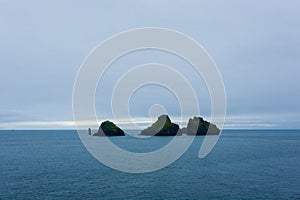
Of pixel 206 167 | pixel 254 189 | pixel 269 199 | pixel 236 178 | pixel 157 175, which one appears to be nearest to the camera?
pixel 269 199

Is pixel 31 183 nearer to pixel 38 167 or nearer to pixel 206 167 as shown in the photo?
pixel 38 167

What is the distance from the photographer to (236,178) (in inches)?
2921

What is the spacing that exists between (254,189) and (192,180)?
48.5 ft

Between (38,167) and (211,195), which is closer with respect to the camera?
(211,195)

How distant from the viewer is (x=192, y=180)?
71.9m

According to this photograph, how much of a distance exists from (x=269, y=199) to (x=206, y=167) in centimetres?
3725

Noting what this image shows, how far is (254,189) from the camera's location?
63000 mm

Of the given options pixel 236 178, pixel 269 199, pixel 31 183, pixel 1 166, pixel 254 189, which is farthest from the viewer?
pixel 1 166

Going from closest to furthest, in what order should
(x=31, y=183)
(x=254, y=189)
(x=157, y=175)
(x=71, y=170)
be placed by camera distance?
(x=254, y=189) → (x=31, y=183) → (x=157, y=175) → (x=71, y=170)

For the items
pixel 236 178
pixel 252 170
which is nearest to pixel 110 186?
pixel 236 178

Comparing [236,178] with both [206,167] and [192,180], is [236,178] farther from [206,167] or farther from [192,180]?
[206,167]

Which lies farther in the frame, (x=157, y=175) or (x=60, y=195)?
(x=157, y=175)

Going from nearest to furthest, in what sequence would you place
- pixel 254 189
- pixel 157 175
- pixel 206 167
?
pixel 254 189
pixel 157 175
pixel 206 167

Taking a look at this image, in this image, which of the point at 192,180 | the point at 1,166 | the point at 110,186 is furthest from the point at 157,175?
the point at 1,166
